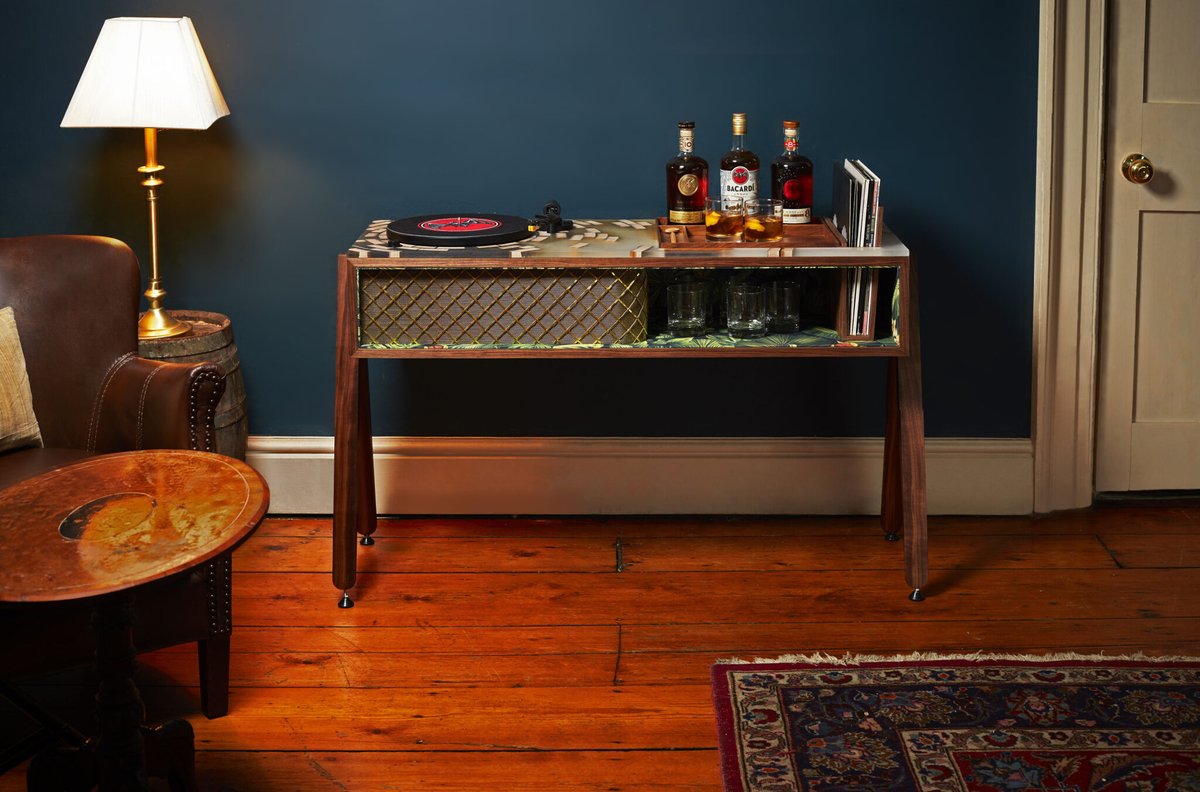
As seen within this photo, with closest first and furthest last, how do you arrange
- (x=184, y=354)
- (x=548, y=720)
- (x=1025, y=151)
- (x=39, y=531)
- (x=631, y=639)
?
1. (x=39, y=531)
2. (x=548, y=720)
3. (x=631, y=639)
4. (x=184, y=354)
5. (x=1025, y=151)

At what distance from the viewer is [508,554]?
3.16 m

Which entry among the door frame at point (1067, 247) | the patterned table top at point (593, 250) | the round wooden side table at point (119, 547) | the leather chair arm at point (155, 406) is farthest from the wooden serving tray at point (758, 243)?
the round wooden side table at point (119, 547)

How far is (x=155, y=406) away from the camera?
2.45 m

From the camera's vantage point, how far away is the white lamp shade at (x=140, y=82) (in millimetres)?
2809

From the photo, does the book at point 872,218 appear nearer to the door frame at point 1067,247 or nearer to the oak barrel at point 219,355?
the door frame at point 1067,247

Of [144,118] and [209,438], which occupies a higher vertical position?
[144,118]

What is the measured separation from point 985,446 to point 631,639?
118 cm

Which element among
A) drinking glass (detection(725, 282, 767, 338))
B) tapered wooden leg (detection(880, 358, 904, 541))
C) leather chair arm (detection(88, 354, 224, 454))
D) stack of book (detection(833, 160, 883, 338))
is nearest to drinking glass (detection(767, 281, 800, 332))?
drinking glass (detection(725, 282, 767, 338))

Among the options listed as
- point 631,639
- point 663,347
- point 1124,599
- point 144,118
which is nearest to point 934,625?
point 1124,599

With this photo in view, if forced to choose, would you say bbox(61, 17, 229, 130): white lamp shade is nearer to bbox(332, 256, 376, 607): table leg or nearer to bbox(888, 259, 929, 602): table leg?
bbox(332, 256, 376, 607): table leg

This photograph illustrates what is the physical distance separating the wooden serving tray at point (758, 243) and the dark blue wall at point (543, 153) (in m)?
0.29

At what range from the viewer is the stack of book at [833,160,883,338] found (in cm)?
269

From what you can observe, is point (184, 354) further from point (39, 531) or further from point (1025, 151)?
point (1025, 151)

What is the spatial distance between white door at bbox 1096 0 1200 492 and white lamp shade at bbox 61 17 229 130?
86.2 inches
